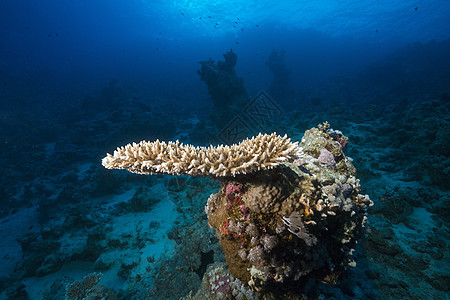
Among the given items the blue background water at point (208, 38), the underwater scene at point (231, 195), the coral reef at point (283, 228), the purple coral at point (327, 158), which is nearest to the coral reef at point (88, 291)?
the underwater scene at point (231, 195)

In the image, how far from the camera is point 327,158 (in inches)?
162

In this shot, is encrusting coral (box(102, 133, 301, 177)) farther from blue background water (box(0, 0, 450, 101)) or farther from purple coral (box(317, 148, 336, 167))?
blue background water (box(0, 0, 450, 101))

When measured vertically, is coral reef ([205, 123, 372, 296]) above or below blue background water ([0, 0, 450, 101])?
below

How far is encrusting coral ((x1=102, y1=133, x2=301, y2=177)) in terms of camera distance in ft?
7.76

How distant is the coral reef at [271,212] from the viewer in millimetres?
2484

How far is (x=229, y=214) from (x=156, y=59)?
99.5 metres

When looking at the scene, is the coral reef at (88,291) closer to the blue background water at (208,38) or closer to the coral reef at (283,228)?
the coral reef at (283,228)

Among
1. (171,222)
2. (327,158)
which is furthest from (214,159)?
(171,222)

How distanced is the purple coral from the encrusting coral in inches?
74.6

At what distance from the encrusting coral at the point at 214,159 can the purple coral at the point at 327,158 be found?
6.22 feet

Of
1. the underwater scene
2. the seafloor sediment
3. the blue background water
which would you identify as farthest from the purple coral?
the blue background water

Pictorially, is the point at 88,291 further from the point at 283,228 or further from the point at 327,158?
the point at 327,158

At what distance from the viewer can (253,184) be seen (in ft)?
8.67

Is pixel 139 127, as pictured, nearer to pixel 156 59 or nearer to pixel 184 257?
pixel 184 257
